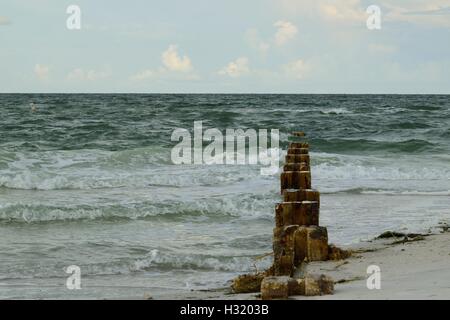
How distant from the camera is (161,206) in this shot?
12.4 metres

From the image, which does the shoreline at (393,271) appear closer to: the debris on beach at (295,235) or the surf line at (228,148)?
the debris on beach at (295,235)

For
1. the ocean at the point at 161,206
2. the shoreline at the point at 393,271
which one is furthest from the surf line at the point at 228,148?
the shoreline at the point at 393,271

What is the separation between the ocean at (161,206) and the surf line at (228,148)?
0.53 metres

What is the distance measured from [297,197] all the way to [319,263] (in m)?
0.61

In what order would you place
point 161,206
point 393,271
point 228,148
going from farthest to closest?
point 228,148 → point 161,206 → point 393,271

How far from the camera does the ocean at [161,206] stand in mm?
8164

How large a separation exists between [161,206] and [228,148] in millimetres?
10649

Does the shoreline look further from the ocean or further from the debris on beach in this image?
the ocean

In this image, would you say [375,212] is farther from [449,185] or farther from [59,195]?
[59,195]

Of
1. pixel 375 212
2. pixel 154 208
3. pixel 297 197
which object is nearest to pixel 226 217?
pixel 154 208

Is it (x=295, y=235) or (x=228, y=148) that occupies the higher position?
(x=228, y=148)

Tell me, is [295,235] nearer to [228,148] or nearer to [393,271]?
[393,271]

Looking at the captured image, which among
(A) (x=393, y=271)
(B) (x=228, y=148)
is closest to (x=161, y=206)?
(A) (x=393, y=271)

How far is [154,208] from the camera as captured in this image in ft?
40.0
